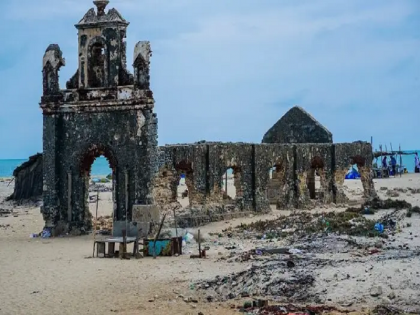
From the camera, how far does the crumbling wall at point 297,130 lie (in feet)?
123

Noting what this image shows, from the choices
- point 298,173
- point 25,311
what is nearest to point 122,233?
point 25,311

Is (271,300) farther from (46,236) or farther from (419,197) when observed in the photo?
(419,197)

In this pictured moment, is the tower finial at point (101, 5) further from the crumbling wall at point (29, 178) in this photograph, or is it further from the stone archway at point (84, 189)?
the crumbling wall at point (29, 178)

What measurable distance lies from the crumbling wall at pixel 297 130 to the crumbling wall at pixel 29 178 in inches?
476

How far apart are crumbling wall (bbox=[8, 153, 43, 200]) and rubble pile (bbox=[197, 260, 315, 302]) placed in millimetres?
23549

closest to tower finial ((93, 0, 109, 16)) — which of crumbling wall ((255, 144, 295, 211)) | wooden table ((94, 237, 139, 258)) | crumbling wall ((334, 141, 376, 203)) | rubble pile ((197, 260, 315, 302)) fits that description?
crumbling wall ((255, 144, 295, 211))

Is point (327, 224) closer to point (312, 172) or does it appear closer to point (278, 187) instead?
point (278, 187)

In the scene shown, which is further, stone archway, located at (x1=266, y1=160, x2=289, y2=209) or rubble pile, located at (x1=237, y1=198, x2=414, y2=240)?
stone archway, located at (x1=266, y1=160, x2=289, y2=209)

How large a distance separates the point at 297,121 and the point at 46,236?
677 inches

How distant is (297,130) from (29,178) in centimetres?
1433

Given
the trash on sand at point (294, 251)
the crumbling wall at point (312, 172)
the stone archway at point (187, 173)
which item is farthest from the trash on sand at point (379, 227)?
the crumbling wall at point (312, 172)

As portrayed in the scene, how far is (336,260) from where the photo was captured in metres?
16.1

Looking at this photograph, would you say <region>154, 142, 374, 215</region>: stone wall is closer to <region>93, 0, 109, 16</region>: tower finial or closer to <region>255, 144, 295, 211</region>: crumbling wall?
<region>255, 144, 295, 211</region>: crumbling wall

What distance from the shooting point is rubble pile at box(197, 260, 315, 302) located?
45.8 feet
